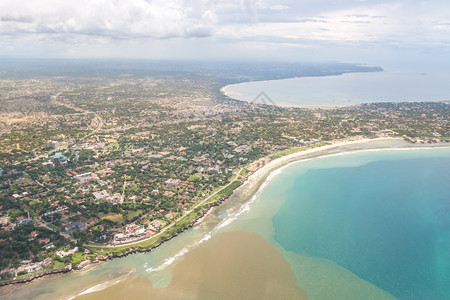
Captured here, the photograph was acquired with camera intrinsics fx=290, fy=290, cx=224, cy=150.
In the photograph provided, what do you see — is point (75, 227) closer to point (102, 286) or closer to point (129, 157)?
point (102, 286)

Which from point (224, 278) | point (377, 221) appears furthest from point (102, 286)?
point (377, 221)

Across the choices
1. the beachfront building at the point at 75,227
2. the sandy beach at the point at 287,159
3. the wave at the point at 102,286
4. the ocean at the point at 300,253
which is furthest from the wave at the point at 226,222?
the beachfront building at the point at 75,227

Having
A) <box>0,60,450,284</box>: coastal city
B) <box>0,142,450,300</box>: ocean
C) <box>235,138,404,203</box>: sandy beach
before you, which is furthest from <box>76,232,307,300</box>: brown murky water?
<box>235,138,404,203</box>: sandy beach

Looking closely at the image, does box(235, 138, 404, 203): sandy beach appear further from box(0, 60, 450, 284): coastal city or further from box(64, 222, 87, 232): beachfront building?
box(64, 222, 87, 232): beachfront building

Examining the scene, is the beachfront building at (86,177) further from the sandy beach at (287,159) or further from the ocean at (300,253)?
the sandy beach at (287,159)

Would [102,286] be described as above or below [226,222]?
below
